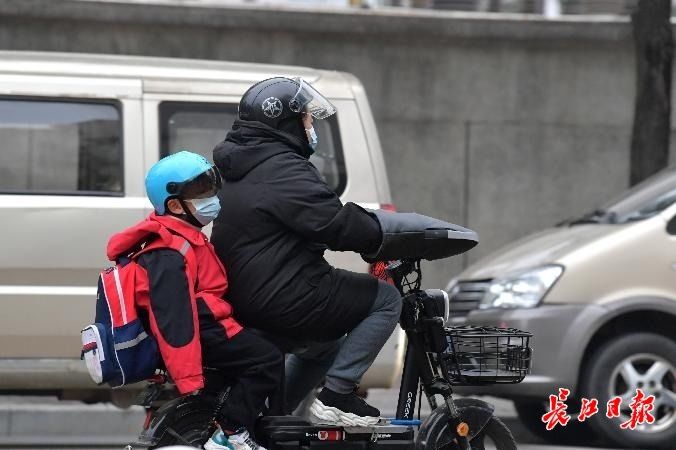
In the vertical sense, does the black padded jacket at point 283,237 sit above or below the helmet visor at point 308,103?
below

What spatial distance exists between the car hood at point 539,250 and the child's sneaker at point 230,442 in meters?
3.56

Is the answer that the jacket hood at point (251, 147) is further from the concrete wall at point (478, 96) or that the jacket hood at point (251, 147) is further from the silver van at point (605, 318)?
the concrete wall at point (478, 96)

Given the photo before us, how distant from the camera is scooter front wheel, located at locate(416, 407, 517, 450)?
216 inches

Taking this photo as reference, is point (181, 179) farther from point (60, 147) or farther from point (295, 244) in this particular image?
point (60, 147)

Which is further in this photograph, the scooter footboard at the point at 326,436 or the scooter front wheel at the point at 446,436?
the scooter front wheel at the point at 446,436

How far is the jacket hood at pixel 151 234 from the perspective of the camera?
202 inches

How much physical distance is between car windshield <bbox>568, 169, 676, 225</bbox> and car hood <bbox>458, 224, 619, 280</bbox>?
13 centimetres

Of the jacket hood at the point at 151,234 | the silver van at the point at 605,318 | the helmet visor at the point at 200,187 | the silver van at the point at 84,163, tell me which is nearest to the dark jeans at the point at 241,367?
the jacket hood at the point at 151,234

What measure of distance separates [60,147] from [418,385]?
314 cm

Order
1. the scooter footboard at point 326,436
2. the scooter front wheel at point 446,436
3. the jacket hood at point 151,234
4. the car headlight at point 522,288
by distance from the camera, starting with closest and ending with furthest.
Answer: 1. the jacket hood at point 151,234
2. the scooter footboard at point 326,436
3. the scooter front wheel at point 446,436
4. the car headlight at point 522,288

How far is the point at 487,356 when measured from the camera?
544 centimetres

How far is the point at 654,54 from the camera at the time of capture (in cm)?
1119

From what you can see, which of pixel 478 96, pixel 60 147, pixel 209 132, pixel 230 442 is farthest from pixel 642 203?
pixel 478 96

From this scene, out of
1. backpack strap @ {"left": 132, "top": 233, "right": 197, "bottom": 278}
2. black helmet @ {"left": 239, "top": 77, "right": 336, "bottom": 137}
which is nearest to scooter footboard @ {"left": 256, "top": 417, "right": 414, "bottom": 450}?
backpack strap @ {"left": 132, "top": 233, "right": 197, "bottom": 278}
